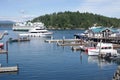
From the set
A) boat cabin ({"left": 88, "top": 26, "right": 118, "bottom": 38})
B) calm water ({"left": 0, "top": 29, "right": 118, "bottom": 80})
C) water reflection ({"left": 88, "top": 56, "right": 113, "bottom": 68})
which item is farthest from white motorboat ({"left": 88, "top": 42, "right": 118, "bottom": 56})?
boat cabin ({"left": 88, "top": 26, "right": 118, "bottom": 38})

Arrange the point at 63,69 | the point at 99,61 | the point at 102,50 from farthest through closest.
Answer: the point at 102,50 < the point at 99,61 < the point at 63,69

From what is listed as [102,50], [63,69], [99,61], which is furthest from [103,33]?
[63,69]

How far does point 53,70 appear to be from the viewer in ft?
180

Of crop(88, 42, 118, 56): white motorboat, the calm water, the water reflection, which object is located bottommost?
the calm water

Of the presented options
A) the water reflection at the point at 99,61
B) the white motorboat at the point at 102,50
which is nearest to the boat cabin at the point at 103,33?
the white motorboat at the point at 102,50

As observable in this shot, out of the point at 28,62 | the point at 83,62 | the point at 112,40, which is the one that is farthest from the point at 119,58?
the point at 112,40

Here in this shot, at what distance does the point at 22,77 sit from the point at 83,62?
1819 cm

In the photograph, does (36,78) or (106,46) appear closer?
(36,78)

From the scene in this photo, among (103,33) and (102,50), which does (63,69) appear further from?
(103,33)

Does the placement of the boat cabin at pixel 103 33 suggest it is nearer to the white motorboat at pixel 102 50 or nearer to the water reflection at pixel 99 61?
the white motorboat at pixel 102 50

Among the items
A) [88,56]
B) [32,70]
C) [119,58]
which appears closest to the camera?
[32,70]

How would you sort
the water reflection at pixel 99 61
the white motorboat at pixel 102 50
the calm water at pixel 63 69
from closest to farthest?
the calm water at pixel 63 69 → the water reflection at pixel 99 61 → the white motorboat at pixel 102 50

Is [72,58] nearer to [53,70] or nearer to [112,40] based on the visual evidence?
[53,70]

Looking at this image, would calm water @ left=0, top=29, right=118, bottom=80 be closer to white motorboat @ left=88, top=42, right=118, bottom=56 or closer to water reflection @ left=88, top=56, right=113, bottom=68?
water reflection @ left=88, top=56, right=113, bottom=68
